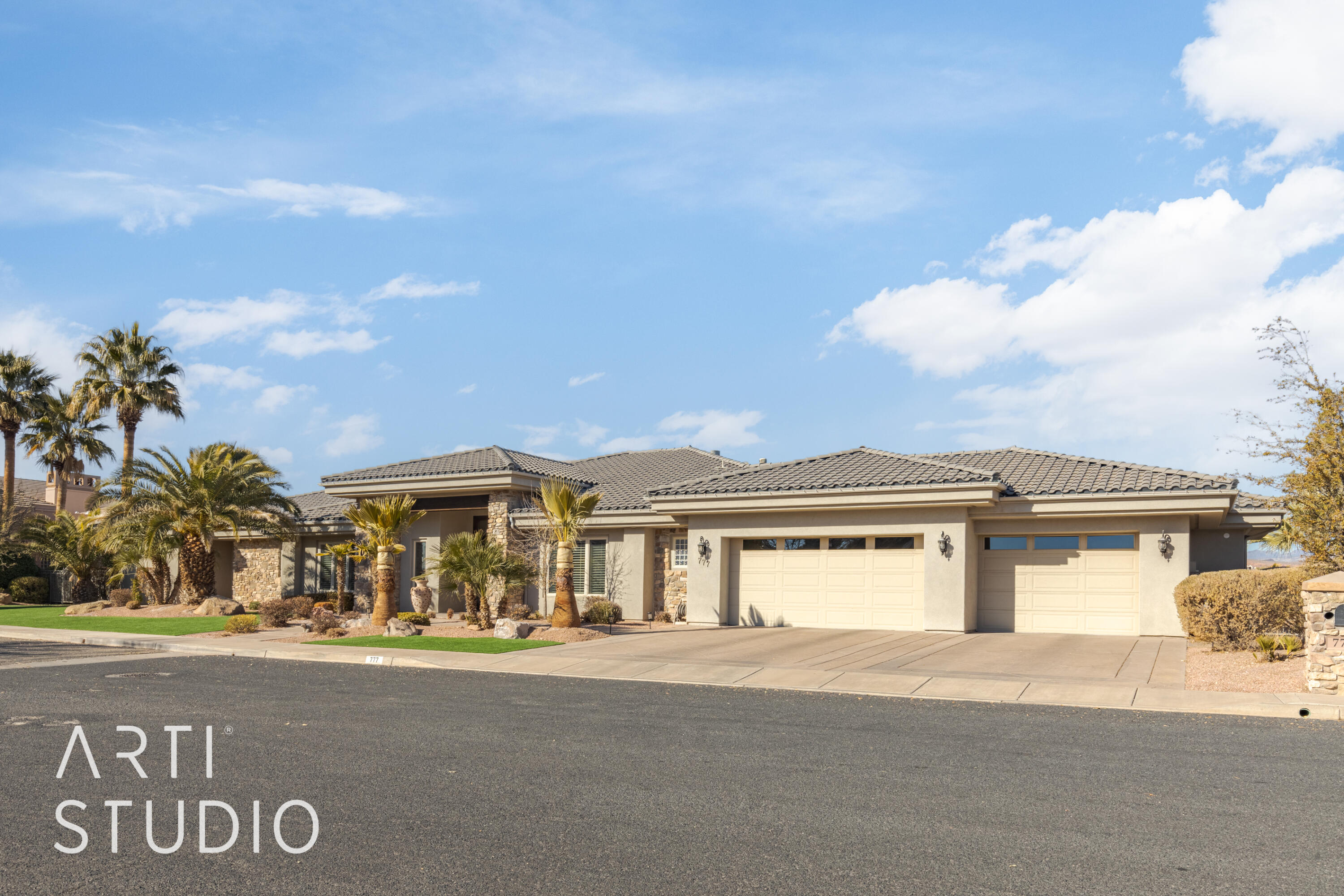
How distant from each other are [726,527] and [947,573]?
586 centimetres

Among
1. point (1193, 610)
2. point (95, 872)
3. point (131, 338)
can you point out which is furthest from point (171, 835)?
point (131, 338)

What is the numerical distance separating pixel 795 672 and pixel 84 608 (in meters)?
27.0

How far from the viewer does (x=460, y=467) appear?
30.0 m

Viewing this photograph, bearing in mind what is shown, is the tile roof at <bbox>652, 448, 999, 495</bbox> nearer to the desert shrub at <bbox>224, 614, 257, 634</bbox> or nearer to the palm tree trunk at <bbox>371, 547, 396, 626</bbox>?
the palm tree trunk at <bbox>371, 547, 396, 626</bbox>

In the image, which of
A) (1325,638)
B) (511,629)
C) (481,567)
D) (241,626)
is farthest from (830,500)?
(241,626)

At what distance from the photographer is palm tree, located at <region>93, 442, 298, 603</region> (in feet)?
99.9

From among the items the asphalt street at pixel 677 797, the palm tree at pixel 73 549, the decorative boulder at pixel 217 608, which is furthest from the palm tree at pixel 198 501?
the asphalt street at pixel 677 797

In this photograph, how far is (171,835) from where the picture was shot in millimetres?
6363

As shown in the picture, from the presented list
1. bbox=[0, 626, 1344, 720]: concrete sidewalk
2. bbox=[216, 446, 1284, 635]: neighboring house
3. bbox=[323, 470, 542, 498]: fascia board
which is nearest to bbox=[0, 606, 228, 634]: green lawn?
bbox=[0, 626, 1344, 720]: concrete sidewalk

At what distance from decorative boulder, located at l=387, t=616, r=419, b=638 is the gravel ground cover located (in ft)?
52.2

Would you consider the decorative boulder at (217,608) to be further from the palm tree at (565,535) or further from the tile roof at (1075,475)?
the tile roof at (1075,475)

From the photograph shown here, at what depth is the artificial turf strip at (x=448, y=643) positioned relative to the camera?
19.5 metres

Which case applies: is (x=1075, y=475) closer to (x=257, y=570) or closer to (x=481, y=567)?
(x=481, y=567)

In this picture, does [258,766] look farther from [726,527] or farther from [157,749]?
[726,527]
